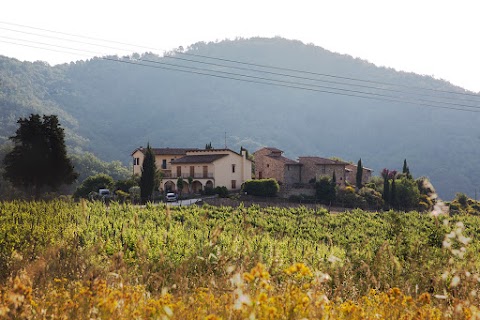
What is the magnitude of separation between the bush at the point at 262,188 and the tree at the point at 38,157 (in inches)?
818

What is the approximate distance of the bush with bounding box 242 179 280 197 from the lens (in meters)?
57.9

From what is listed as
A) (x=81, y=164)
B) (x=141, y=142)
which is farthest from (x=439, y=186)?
(x=81, y=164)

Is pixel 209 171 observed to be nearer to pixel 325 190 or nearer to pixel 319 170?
pixel 325 190

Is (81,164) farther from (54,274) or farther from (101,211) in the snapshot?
(54,274)

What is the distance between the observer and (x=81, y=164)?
329ft

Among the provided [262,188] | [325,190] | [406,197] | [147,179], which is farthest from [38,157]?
[406,197]

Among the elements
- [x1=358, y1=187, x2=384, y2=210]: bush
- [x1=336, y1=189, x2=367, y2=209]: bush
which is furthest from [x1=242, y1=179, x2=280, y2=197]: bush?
[x1=358, y1=187, x2=384, y2=210]: bush

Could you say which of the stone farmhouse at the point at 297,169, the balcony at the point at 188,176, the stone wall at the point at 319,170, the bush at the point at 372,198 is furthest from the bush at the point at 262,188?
the stone wall at the point at 319,170

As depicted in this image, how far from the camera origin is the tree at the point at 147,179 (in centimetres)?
5112

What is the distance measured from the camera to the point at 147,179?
168ft

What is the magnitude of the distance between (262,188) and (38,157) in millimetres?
24217

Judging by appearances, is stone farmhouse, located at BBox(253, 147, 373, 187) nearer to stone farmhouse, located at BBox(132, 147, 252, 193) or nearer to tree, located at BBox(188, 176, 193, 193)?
stone farmhouse, located at BBox(132, 147, 252, 193)

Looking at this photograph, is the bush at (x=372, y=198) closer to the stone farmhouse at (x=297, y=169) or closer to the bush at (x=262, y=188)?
the stone farmhouse at (x=297, y=169)

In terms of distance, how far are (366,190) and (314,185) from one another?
605 cm
